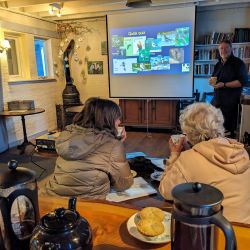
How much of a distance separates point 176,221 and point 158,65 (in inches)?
180

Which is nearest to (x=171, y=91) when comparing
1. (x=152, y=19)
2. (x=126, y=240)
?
(x=152, y=19)

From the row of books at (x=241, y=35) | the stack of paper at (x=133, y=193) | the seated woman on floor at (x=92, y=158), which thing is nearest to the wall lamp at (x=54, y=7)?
the row of books at (x=241, y=35)

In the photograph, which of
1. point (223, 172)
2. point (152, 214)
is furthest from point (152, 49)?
point (152, 214)

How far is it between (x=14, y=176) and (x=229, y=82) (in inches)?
143

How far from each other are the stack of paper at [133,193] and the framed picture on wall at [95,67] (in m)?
4.54

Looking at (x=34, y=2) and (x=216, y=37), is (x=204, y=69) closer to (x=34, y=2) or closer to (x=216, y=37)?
(x=216, y=37)

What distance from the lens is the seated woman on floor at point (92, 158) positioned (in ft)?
4.87

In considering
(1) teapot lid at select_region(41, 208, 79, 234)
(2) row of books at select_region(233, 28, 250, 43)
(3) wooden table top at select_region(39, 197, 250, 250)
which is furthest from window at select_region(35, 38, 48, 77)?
(1) teapot lid at select_region(41, 208, 79, 234)

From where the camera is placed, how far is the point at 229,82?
3770 millimetres

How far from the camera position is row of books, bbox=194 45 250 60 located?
16.0 ft

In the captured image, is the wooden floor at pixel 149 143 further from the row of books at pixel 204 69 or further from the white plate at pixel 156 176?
the white plate at pixel 156 176

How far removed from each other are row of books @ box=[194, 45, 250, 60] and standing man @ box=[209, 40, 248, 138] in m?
1.29

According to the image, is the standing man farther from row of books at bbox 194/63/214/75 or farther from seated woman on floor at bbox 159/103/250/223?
seated woman on floor at bbox 159/103/250/223

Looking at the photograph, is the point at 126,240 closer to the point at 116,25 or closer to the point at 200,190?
the point at 200,190
